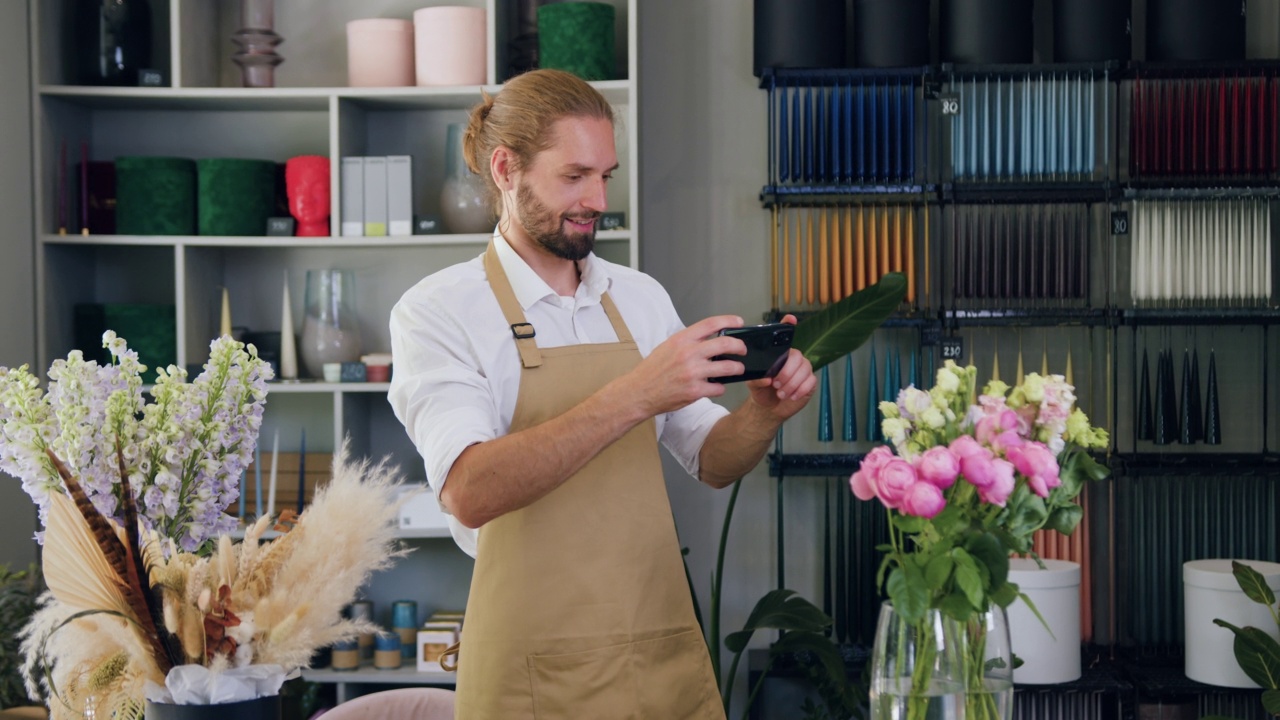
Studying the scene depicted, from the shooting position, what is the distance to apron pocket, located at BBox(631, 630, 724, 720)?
1.81 meters

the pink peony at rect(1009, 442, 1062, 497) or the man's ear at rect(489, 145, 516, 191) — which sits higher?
the man's ear at rect(489, 145, 516, 191)

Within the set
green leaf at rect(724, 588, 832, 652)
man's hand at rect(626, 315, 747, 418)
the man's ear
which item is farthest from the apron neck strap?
green leaf at rect(724, 588, 832, 652)

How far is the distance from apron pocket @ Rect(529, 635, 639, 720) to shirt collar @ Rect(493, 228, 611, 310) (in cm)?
55

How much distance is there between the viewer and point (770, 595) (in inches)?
124

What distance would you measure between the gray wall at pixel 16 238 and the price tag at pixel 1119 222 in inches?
120

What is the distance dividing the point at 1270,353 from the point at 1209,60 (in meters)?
0.90

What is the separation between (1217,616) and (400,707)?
2035mm

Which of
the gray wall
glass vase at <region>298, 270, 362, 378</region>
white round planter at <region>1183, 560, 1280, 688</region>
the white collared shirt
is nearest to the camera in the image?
the white collared shirt

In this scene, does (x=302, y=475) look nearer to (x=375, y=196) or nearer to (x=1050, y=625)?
(x=375, y=196)

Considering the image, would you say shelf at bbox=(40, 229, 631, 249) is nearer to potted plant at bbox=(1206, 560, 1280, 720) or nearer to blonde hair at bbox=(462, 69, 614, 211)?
blonde hair at bbox=(462, 69, 614, 211)

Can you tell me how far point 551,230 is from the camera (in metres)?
1.86

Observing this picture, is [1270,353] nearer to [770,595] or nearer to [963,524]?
[770,595]

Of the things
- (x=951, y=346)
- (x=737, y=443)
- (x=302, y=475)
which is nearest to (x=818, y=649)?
(x=951, y=346)

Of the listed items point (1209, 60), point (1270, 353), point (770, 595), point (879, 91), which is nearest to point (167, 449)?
point (770, 595)
